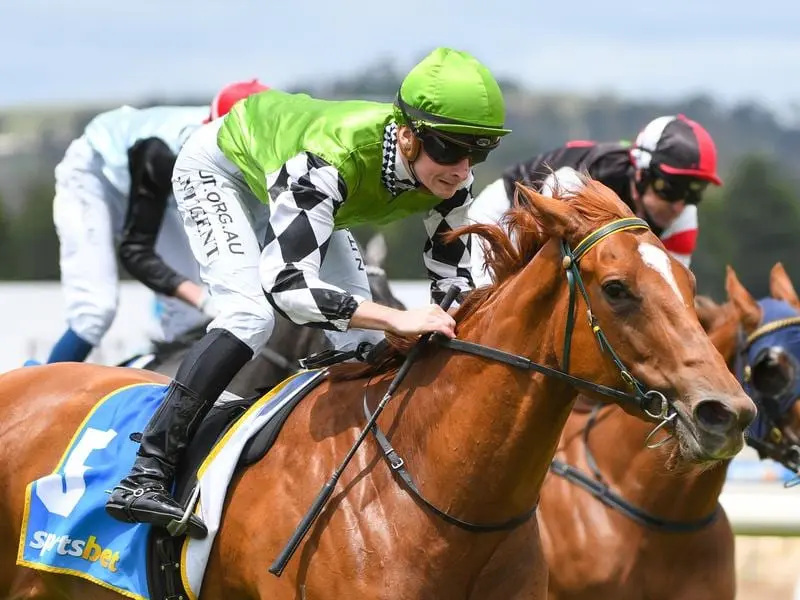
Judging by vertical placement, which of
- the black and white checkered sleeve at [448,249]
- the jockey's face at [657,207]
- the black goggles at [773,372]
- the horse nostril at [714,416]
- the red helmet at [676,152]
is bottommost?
the black goggles at [773,372]

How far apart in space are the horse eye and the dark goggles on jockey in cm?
59

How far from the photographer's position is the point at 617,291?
9.71ft

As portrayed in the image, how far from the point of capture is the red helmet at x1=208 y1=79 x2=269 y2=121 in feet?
19.7

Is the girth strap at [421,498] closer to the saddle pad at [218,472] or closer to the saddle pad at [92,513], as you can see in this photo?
the saddle pad at [218,472]

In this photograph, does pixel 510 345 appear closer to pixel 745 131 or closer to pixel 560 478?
pixel 560 478

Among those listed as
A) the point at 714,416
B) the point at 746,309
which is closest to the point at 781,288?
the point at 746,309

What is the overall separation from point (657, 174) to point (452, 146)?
1.91 m

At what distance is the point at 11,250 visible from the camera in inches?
494

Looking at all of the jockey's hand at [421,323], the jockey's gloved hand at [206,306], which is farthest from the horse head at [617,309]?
the jockey's gloved hand at [206,306]

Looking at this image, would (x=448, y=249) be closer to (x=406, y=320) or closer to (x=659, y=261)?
(x=406, y=320)

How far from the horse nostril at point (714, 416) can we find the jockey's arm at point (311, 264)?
0.65m

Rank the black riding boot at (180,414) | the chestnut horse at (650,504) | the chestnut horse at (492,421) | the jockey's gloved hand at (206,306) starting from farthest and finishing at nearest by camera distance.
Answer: the jockey's gloved hand at (206,306)
the chestnut horse at (650,504)
the black riding boot at (180,414)
the chestnut horse at (492,421)

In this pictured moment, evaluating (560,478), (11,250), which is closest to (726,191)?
(11,250)

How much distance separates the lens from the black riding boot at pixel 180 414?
353cm
